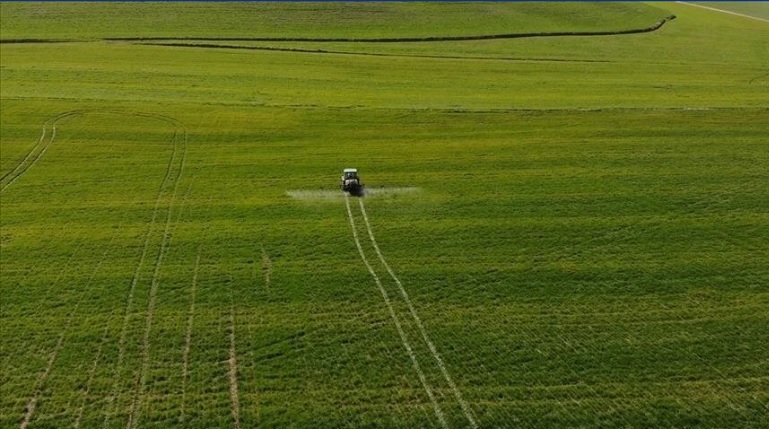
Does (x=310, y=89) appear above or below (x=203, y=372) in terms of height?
above

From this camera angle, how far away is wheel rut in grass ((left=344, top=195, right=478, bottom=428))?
24203 millimetres

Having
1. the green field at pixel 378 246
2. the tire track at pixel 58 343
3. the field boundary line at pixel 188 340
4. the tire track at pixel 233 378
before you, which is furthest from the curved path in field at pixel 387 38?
the tire track at pixel 233 378

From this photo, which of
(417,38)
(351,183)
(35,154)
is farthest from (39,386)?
(417,38)

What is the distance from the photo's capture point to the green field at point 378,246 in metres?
24.6

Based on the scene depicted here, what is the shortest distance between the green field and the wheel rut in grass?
98mm

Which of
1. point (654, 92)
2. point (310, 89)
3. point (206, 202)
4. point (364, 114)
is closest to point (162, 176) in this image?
point (206, 202)

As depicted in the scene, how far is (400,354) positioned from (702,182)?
2810cm

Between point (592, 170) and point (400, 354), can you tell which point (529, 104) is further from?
point (400, 354)

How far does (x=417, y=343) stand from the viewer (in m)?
27.5

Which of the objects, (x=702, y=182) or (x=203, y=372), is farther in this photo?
(x=702, y=182)

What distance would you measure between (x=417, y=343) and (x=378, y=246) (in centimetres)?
892


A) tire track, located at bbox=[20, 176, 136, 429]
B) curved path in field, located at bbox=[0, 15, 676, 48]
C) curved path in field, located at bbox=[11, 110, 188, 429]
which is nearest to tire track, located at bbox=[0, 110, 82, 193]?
curved path in field, located at bbox=[11, 110, 188, 429]

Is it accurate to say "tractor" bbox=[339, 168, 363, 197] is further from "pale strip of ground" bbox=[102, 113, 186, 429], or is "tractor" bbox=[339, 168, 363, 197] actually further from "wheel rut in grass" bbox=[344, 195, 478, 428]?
"pale strip of ground" bbox=[102, 113, 186, 429]

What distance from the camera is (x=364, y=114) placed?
2255 inches
